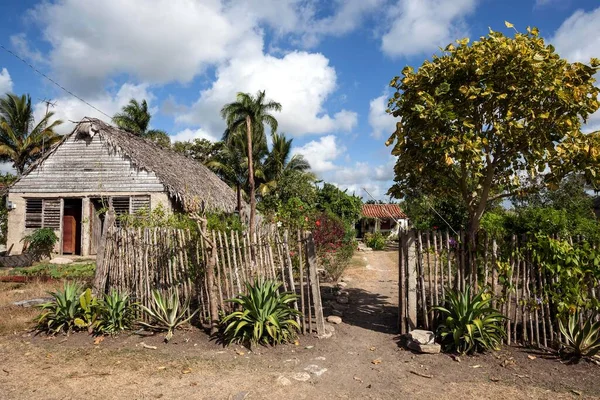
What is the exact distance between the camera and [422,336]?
509cm

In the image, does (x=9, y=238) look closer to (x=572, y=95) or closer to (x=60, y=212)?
(x=60, y=212)

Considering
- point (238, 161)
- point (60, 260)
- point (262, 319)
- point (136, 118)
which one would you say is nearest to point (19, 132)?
point (136, 118)

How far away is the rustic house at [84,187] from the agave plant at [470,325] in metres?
12.0

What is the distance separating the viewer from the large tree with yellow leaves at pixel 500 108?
15.8ft

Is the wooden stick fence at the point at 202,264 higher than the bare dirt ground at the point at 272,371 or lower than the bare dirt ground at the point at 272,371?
higher

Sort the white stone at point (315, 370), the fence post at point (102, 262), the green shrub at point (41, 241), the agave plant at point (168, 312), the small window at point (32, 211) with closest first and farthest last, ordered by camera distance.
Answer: the white stone at point (315, 370) → the agave plant at point (168, 312) → the fence post at point (102, 262) → the green shrub at point (41, 241) → the small window at point (32, 211)

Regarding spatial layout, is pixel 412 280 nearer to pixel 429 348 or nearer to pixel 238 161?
pixel 429 348

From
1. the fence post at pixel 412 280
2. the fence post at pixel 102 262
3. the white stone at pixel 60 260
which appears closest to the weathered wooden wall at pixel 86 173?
the white stone at pixel 60 260

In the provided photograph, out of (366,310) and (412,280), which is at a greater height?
(412,280)

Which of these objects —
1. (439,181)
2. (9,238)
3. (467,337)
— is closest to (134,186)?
(9,238)

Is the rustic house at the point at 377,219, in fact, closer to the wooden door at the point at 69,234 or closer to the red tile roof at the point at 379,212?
the red tile roof at the point at 379,212

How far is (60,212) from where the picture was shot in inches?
627

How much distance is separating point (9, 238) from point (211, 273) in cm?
1496

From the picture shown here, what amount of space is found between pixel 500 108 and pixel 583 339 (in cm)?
304
